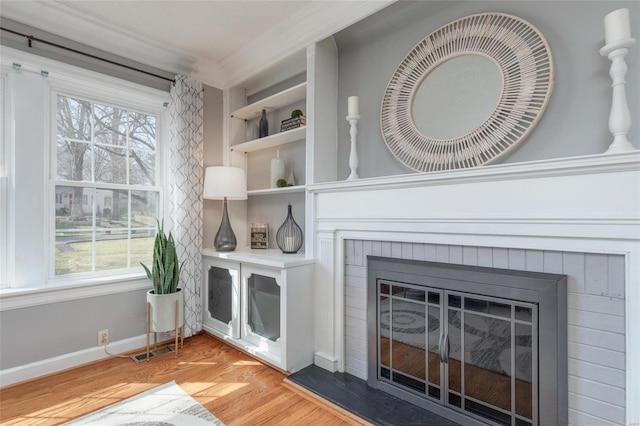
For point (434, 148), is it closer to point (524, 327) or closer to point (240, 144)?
point (524, 327)

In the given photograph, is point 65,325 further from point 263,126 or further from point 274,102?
point 274,102

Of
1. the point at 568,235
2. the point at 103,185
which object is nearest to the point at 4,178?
the point at 103,185

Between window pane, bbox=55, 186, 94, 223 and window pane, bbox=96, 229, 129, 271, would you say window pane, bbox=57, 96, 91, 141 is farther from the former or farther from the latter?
window pane, bbox=96, 229, 129, 271

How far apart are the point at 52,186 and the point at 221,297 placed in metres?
1.53

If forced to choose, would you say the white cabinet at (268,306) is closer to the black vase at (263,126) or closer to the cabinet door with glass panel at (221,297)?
the cabinet door with glass panel at (221,297)

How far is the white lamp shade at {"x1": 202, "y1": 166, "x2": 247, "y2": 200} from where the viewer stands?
2639 millimetres

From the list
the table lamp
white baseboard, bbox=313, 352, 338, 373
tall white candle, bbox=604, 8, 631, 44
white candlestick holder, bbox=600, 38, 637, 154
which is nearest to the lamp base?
the table lamp

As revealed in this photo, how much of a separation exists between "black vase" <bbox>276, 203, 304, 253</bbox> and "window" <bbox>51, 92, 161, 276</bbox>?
4.03ft

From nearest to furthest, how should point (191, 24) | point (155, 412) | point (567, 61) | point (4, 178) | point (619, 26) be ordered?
point (619, 26) < point (567, 61) < point (155, 412) < point (4, 178) < point (191, 24)

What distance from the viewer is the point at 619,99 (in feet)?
4.15

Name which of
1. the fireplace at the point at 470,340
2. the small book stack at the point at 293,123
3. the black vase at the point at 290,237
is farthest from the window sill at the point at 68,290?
the fireplace at the point at 470,340

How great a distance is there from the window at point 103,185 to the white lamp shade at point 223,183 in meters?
0.55

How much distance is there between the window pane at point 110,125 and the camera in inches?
99.3

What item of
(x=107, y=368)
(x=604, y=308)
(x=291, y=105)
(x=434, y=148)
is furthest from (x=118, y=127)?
(x=604, y=308)
